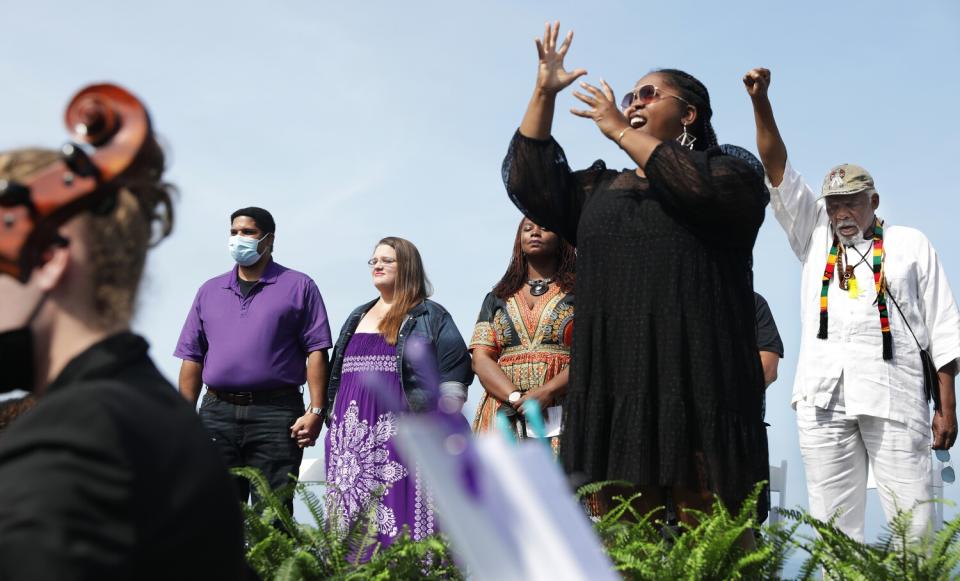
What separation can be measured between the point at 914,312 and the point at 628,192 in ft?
7.53

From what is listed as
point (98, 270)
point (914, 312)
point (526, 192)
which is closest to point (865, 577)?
point (526, 192)

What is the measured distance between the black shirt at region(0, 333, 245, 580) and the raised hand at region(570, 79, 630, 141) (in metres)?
2.70

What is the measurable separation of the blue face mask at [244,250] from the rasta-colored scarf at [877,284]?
3.62 metres

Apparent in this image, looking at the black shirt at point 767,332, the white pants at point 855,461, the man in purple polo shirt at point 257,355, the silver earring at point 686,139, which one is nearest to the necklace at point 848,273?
the white pants at point 855,461

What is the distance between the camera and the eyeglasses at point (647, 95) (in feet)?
14.1

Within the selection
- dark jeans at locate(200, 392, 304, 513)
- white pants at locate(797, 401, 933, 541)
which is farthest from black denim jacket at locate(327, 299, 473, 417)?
white pants at locate(797, 401, 933, 541)

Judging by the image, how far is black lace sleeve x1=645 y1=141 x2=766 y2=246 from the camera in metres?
3.88

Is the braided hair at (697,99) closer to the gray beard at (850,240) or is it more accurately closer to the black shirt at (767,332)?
the gray beard at (850,240)

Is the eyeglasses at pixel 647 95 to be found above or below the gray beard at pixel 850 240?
above

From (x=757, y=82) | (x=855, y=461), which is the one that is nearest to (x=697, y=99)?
(x=757, y=82)

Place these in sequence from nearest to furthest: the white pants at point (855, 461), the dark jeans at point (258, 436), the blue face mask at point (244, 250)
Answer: the white pants at point (855, 461) < the dark jeans at point (258, 436) < the blue face mask at point (244, 250)

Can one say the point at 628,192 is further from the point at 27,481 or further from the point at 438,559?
the point at 27,481

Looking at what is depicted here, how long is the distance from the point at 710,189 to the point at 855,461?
2.36 metres

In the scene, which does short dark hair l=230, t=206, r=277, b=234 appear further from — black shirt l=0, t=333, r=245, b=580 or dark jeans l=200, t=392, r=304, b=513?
black shirt l=0, t=333, r=245, b=580
